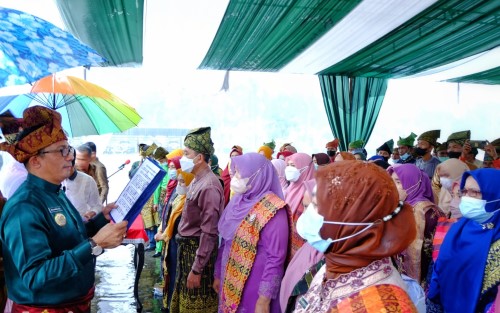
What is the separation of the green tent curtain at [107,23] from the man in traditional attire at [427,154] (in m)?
4.50

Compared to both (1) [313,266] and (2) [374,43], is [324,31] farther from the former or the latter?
(1) [313,266]

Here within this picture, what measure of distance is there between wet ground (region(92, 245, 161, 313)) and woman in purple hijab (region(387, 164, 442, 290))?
8.89ft

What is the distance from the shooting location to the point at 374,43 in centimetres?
697

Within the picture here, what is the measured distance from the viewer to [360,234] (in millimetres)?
1396

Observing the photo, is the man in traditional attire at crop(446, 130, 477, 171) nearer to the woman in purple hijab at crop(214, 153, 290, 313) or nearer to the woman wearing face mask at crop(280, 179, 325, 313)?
the woman in purple hijab at crop(214, 153, 290, 313)

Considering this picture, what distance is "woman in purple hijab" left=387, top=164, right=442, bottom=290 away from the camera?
135 inches

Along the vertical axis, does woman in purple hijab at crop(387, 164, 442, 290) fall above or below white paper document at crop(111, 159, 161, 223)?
below

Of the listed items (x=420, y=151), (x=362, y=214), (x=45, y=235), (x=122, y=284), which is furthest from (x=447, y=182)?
(x=122, y=284)

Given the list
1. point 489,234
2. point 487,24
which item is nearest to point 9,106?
point 489,234

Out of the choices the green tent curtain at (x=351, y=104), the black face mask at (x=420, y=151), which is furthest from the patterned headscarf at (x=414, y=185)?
the green tent curtain at (x=351, y=104)

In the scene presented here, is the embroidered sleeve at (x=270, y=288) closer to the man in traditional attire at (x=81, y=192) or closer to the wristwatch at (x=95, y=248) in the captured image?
the wristwatch at (x=95, y=248)

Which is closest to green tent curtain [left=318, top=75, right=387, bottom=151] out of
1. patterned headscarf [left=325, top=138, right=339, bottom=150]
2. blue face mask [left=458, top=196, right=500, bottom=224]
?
patterned headscarf [left=325, top=138, right=339, bottom=150]

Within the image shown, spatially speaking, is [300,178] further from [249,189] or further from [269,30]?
[269,30]

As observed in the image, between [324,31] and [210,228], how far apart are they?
13.0 ft
